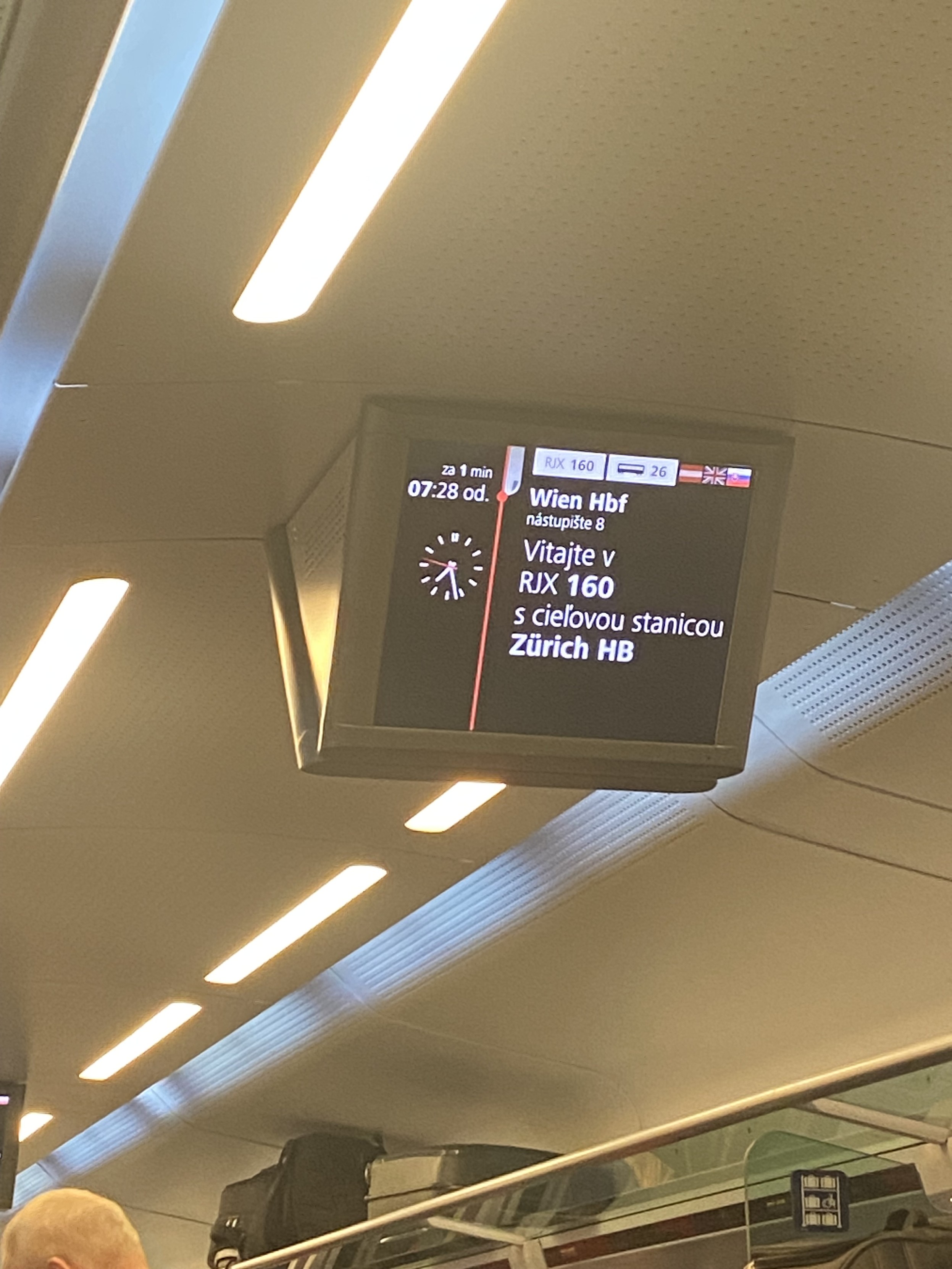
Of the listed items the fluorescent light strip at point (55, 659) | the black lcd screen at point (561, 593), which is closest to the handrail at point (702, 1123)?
the black lcd screen at point (561, 593)

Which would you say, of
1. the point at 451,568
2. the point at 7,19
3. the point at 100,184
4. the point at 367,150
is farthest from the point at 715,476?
the point at 7,19

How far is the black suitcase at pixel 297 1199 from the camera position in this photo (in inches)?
342

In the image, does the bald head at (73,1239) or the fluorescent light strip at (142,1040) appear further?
the fluorescent light strip at (142,1040)

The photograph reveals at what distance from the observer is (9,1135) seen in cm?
922

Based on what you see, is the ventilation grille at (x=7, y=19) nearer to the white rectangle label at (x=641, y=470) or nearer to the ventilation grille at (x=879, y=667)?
the white rectangle label at (x=641, y=470)

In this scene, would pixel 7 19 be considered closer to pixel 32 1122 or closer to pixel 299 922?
pixel 299 922

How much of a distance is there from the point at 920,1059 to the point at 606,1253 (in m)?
2.43

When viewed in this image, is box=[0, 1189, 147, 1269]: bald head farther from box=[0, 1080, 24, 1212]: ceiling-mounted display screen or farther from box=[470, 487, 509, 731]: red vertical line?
box=[0, 1080, 24, 1212]: ceiling-mounted display screen

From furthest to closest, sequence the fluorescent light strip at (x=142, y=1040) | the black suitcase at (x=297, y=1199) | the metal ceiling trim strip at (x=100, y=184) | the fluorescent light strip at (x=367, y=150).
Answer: the black suitcase at (x=297, y=1199)
the fluorescent light strip at (x=142, y=1040)
the metal ceiling trim strip at (x=100, y=184)
the fluorescent light strip at (x=367, y=150)

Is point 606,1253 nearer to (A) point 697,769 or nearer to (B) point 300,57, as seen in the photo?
(A) point 697,769

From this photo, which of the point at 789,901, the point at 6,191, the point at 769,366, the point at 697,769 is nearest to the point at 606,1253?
the point at 789,901

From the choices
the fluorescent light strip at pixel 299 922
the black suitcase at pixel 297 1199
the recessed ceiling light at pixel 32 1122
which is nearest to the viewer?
the fluorescent light strip at pixel 299 922

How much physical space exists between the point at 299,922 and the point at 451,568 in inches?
152

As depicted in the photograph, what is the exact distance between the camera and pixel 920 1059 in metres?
3.80
